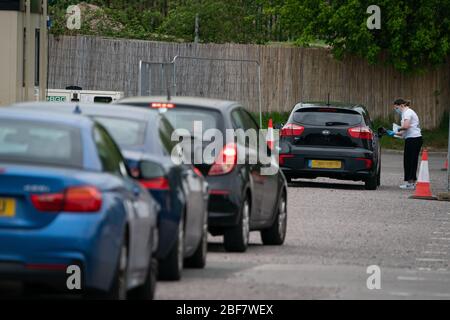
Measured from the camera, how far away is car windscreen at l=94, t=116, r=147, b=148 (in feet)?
44.9

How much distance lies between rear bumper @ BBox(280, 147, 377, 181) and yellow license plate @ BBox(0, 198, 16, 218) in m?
19.1

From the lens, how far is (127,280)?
36.3ft

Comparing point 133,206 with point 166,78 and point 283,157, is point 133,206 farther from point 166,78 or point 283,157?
point 166,78

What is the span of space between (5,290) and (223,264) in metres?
4.29

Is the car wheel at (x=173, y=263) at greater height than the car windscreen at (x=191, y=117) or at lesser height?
lesser

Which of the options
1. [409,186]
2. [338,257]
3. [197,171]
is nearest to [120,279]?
[197,171]

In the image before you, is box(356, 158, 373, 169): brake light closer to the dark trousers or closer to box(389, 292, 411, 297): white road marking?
the dark trousers

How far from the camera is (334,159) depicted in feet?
96.1

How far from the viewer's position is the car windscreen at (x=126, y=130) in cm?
1367

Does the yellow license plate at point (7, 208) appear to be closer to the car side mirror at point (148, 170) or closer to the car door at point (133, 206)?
the car door at point (133, 206)

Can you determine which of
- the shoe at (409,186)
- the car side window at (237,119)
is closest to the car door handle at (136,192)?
the car side window at (237,119)

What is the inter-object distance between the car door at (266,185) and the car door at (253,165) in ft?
0.09
